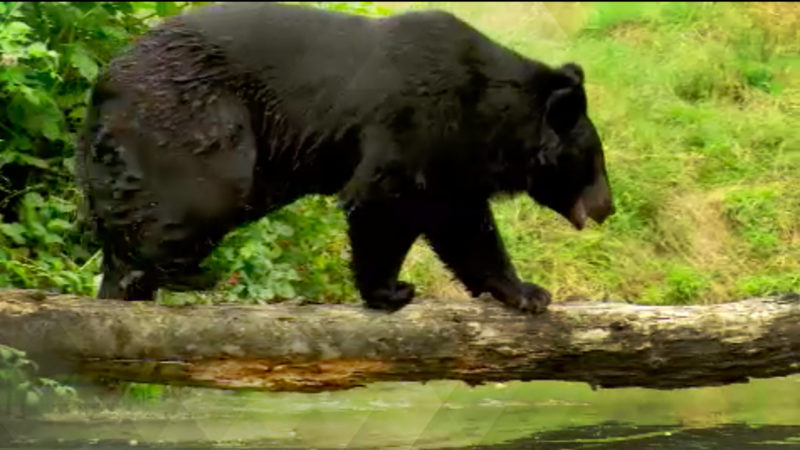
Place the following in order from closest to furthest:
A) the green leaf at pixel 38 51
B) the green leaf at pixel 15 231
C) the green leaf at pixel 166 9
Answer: the green leaf at pixel 38 51
the green leaf at pixel 15 231
the green leaf at pixel 166 9

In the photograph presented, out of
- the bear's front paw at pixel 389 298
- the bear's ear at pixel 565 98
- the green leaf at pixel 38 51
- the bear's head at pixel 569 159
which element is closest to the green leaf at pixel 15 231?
the green leaf at pixel 38 51

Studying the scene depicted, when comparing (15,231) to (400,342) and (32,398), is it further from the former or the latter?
(400,342)

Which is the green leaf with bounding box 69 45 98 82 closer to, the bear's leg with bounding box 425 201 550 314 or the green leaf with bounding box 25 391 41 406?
the green leaf with bounding box 25 391 41 406

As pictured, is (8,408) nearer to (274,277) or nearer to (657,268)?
(274,277)

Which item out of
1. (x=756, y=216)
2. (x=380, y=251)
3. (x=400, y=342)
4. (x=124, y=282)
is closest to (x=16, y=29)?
(x=124, y=282)

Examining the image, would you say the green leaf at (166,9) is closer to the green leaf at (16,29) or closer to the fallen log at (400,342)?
the green leaf at (16,29)

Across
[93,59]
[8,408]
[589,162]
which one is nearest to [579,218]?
[589,162]

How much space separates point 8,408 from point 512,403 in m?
2.17

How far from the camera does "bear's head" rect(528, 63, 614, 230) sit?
15.5ft

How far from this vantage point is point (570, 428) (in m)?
5.03

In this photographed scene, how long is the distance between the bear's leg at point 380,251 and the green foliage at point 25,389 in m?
1.11

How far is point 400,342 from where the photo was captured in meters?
4.29

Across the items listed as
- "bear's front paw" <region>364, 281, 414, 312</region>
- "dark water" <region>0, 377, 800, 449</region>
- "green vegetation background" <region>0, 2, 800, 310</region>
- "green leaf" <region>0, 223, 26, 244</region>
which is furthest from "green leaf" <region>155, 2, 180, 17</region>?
"bear's front paw" <region>364, 281, 414, 312</region>

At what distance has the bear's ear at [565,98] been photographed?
4.70 meters
